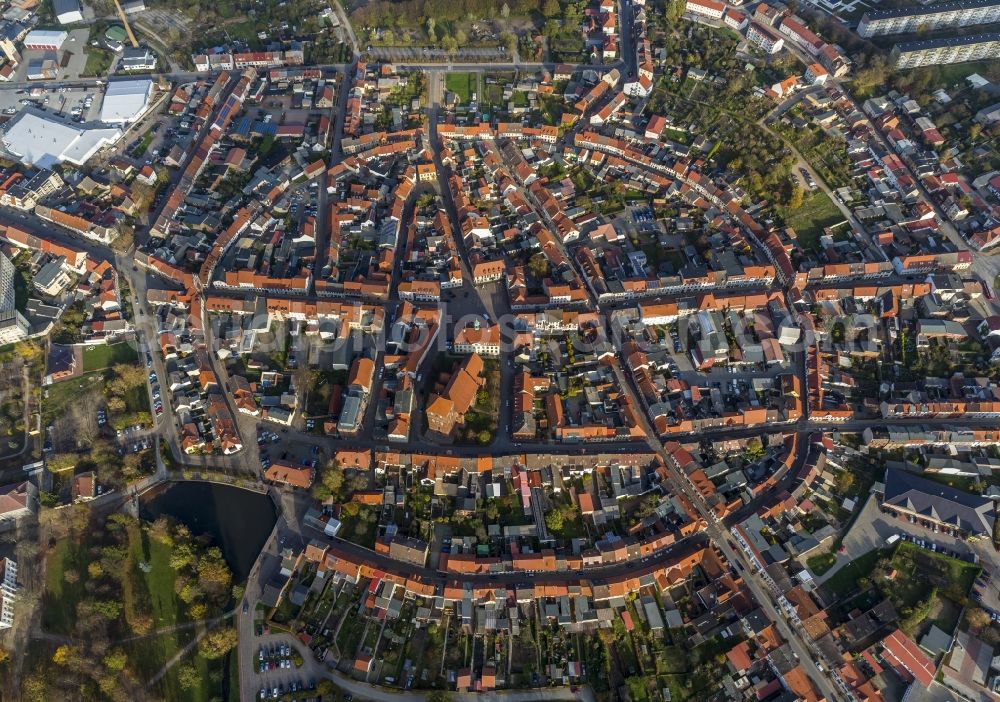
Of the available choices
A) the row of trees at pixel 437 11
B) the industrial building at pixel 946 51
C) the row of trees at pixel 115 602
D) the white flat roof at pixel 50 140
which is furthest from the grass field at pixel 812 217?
the white flat roof at pixel 50 140

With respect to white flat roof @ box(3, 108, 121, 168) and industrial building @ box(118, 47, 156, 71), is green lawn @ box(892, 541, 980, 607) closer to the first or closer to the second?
white flat roof @ box(3, 108, 121, 168)

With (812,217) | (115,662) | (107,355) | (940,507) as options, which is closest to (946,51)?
(812,217)

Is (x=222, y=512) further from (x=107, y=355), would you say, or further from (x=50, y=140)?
(x=50, y=140)

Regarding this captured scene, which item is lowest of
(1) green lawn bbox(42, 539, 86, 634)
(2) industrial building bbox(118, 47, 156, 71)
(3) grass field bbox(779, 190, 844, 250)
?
(1) green lawn bbox(42, 539, 86, 634)

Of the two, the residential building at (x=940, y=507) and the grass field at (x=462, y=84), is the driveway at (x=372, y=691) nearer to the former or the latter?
the residential building at (x=940, y=507)

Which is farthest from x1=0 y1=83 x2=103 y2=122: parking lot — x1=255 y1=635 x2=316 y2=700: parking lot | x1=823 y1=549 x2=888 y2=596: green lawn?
x1=823 y1=549 x2=888 y2=596: green lawn

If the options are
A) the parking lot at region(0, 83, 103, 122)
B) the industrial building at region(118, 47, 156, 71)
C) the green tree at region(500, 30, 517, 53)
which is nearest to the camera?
the parking lot at region(0, 83, 103, 122)

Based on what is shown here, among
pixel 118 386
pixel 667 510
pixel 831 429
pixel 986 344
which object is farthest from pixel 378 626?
pixel 986 344
